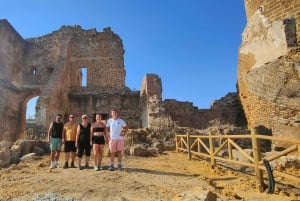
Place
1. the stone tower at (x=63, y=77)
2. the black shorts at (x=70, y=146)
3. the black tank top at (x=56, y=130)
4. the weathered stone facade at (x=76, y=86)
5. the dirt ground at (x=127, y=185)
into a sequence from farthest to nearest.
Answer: the stone tower at (x=63, y=77)
the weathered stone facade at (x=76, y=86)
the black tank top at (x=56, y=130)
the black shorts at (x=70, y=146)
the dirt ground at (x=127, y=185)

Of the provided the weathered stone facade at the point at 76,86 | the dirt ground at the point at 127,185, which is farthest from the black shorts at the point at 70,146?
the weathered stone facade at the point at 76,86

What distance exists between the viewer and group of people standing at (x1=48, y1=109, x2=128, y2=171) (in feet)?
22.2

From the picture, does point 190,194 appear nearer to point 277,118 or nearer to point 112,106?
point 277,118

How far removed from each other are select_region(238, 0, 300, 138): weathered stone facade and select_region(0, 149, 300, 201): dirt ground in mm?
4817

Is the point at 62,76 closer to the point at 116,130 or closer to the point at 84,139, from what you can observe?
the point at 84,139

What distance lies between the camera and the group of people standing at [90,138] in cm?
675

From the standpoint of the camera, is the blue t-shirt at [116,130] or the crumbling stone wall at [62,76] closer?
the blue t-shirt at [116,130]

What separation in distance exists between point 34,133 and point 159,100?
7.56 meters

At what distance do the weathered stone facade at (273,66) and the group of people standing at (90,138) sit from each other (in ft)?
22.2

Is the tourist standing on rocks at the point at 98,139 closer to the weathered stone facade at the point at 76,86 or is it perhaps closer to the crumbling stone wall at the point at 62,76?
the weathered stone facade at the point at 76,86

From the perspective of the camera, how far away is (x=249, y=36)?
41.0 feet

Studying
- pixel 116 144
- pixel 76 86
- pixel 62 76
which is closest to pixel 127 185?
pixel 116 144

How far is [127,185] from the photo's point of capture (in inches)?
199

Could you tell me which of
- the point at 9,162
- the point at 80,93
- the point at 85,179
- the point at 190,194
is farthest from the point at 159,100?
the point at 190,194
